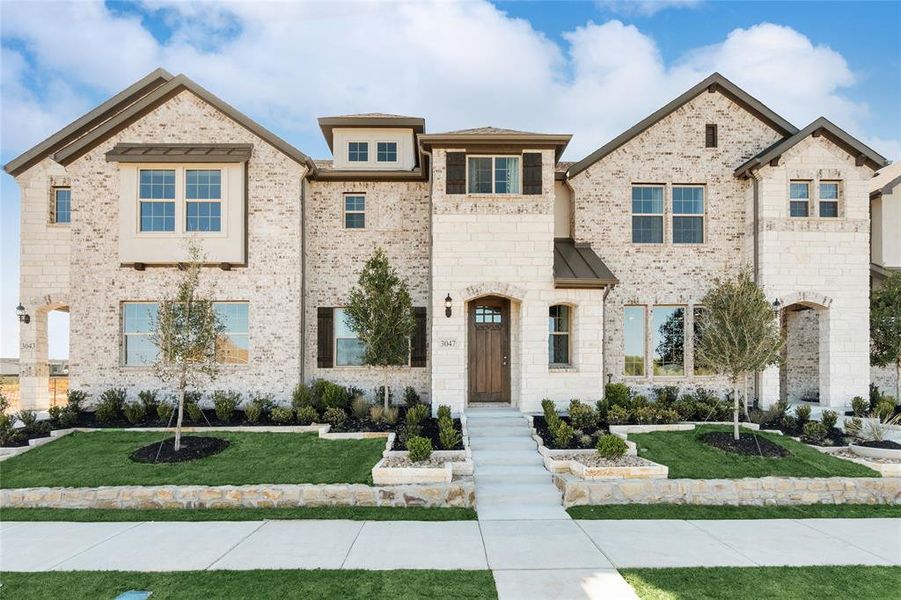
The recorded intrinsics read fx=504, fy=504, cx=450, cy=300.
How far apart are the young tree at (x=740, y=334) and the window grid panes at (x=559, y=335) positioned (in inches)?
141

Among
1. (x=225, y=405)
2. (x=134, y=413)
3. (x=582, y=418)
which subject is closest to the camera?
(x=582, y=418)

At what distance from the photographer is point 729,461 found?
9.82 m

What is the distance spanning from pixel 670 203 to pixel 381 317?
9365 millimetres

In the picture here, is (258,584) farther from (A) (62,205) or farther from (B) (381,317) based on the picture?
(A) (62,205)

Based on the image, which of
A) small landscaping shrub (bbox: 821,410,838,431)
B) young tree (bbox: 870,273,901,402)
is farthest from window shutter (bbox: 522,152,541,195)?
young tree (bbox: 870,273,901,402)

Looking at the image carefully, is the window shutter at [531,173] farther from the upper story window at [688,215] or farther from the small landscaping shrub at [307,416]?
the small landscaping shrub at [307,416]

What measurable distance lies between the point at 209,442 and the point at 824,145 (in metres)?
18.0

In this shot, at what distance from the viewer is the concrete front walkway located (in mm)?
6195

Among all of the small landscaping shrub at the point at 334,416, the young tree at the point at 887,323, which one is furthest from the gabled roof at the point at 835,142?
the small landscaping shrub at the point at 334,416

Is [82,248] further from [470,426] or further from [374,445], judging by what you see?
[470,426]

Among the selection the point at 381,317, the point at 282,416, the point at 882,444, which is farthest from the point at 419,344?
the point at 882,444

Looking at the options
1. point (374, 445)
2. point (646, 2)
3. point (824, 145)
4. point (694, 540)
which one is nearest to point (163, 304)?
point (374, 445)

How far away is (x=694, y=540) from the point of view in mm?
7090

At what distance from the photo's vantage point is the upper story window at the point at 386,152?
658 inches
